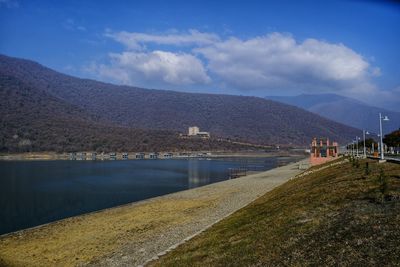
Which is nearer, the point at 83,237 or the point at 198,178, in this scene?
the point at 83,237

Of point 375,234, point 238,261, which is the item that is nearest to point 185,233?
point 238,261

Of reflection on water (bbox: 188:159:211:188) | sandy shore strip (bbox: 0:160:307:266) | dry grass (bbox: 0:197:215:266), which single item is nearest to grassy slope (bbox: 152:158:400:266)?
sandy shore strip (bbox: 0:160:307:266)

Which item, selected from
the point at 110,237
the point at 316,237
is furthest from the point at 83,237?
the point at 316,237

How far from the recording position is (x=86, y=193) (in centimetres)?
3909

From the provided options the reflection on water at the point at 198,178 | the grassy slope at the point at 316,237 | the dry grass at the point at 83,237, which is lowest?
the reflection on water at the point at 198,178

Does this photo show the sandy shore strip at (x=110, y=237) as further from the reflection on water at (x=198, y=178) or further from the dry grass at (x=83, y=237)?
the reflection on water at (x=198, y=178)

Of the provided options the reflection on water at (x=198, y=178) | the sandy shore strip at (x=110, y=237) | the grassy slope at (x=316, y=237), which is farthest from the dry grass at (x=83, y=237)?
the reflection on water at (x=198, y=178)

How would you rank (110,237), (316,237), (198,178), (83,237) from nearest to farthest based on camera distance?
1. (316,237)
2. (110,237)
3. (83,237)
4. (198,178)

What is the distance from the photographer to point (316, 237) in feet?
31.0

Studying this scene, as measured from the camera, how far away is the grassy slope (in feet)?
26.6

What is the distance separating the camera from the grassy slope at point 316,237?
8.12m

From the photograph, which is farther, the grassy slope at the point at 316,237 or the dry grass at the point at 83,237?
the dry grass at the point at 83,237

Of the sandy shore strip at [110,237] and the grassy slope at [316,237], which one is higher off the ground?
the grassy slope at [316,237]

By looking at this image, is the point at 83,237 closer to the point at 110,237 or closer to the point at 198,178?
the point at 110,237
